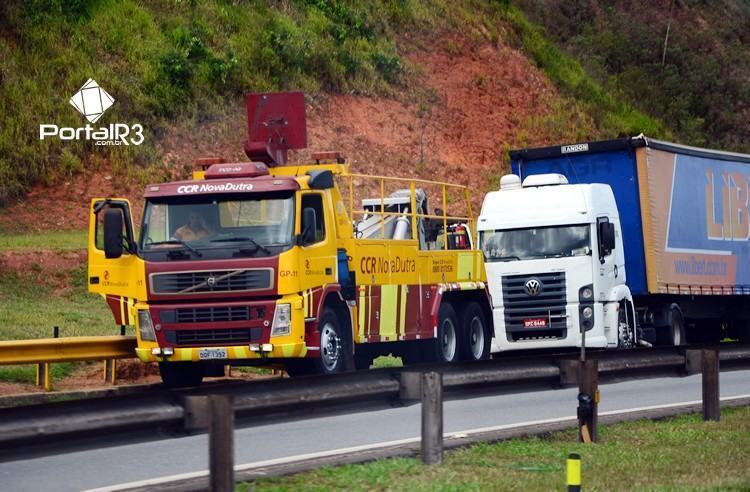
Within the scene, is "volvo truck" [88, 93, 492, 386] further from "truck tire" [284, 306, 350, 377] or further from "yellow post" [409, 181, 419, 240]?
"yellow post" [409, 181, 419, 240]

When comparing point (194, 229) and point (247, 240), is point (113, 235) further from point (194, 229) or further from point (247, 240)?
point (247, 240)

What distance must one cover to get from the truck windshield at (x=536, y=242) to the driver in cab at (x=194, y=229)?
8414 mm

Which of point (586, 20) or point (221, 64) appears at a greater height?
point (586, 20)

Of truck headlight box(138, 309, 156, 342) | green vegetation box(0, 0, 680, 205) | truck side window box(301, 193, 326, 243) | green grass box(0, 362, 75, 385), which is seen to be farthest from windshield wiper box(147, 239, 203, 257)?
green vegetation box(0, 0, 680, 205)

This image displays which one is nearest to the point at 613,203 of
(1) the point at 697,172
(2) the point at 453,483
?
(1) the point at 697,172

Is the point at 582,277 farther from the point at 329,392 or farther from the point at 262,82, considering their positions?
the point at 262,82

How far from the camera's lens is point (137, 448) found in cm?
1296

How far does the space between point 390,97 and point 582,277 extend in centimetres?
2547

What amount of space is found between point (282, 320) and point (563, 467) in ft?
23.1

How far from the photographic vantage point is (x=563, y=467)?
10.9 meters

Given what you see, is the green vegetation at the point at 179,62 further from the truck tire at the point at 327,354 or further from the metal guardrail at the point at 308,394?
the metal guardrail at the point at 308,394

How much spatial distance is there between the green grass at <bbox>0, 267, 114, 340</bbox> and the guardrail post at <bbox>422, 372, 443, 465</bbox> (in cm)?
1553

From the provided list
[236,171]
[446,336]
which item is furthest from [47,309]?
[236,171]

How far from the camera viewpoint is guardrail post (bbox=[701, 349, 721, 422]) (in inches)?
549
